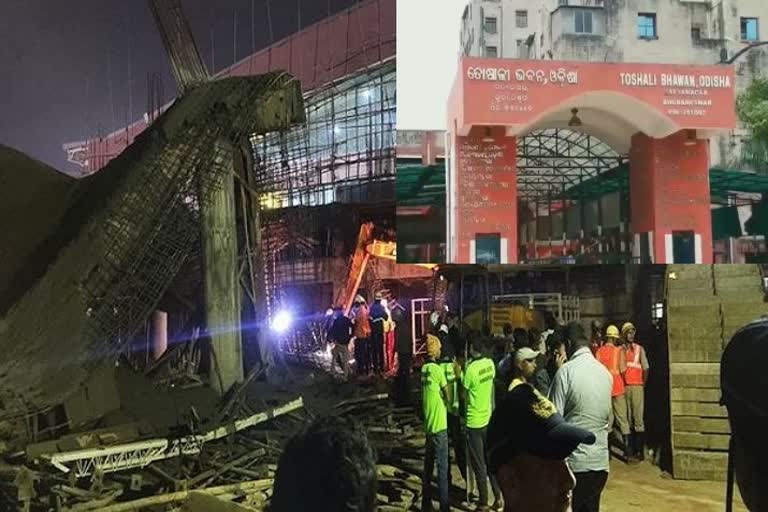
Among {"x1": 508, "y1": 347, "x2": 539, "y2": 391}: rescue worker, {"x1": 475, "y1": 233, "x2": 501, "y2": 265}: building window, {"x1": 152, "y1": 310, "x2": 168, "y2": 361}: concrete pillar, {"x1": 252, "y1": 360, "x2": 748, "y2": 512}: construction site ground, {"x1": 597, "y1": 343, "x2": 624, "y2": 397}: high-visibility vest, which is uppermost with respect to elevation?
{"x1": 475, "y1": 233, "x2": 501, "y2": 265}: building window

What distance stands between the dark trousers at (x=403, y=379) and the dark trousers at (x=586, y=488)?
879 millimetres

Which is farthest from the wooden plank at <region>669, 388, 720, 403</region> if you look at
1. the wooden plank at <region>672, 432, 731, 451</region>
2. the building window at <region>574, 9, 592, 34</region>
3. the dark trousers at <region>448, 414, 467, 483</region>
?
A: the building window at <region>574, 9, 592, 34</region>

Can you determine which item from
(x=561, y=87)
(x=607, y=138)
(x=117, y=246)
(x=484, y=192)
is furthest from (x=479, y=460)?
(x=117, y=246)

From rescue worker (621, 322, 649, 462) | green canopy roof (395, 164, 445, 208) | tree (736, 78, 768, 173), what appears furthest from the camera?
rescue worker (621, 322, 649, 462)

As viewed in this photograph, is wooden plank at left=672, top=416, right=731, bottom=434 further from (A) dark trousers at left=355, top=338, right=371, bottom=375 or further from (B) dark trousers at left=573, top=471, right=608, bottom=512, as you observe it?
(A) dark trousers at left=355, top=338, right=371, bottom=375

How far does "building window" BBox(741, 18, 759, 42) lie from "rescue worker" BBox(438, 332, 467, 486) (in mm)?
1542

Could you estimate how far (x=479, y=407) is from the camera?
2.60m

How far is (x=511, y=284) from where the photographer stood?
2.63 meters

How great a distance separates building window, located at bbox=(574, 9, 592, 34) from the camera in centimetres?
234

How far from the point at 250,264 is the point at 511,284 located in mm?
1007

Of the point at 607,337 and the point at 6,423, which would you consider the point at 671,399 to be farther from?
the point at 6,423

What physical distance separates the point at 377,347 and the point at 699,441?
1309 mm

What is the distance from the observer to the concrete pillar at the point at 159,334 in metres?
2.50

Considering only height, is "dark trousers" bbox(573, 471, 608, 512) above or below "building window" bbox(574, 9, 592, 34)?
below
